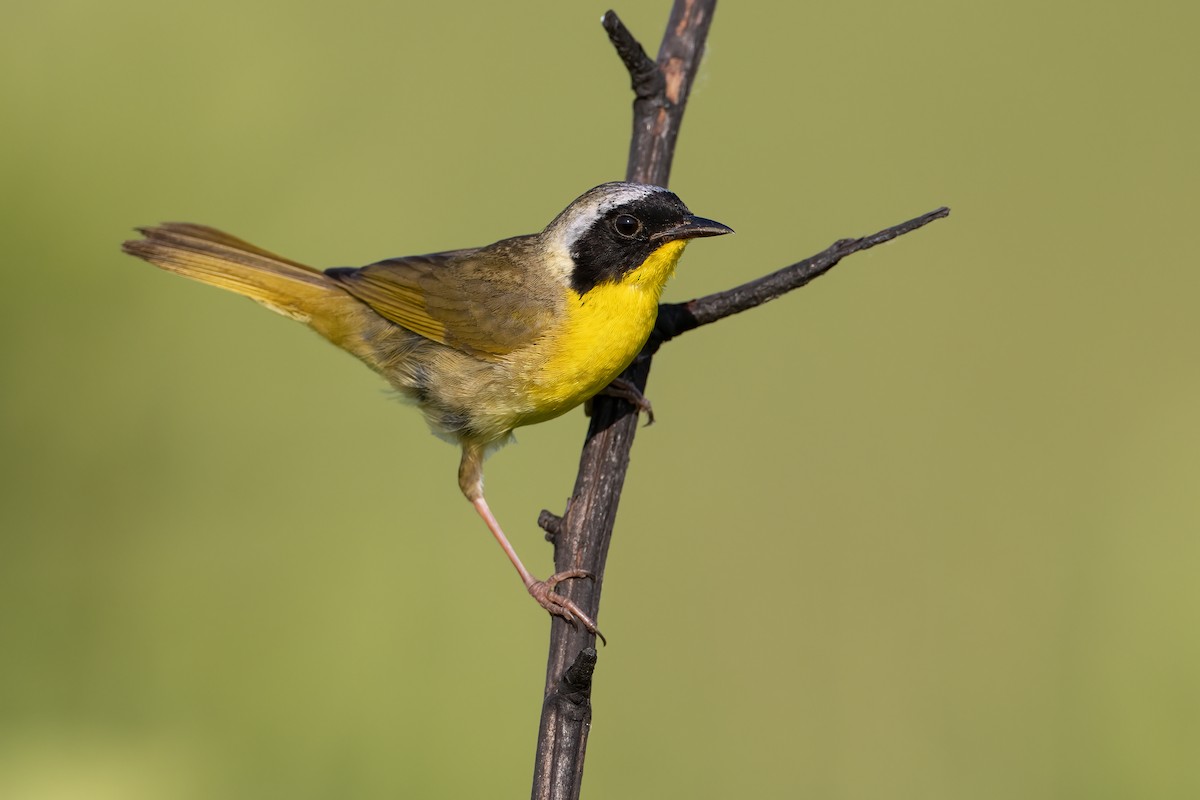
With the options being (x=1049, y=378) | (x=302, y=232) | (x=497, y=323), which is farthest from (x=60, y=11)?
(x=1049, y=378)

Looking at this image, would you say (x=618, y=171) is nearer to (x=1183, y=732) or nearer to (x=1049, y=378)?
(x=1049, y=378)

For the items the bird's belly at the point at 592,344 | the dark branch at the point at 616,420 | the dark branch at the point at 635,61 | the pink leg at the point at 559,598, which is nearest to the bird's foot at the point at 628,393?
the dark branch at the point at 616,420

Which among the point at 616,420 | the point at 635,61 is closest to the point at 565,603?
the point at 616,420

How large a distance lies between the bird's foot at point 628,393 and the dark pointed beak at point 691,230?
49cm

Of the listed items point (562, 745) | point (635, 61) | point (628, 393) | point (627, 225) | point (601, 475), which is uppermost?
point (635, 61)

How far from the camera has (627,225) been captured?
11.9 ft

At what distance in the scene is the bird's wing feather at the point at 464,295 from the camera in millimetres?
3896

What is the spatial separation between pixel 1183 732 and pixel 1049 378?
8.71 feet

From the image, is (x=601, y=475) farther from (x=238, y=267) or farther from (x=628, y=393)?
(x=238, y=267)

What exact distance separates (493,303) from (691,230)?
A: 762 millimetres

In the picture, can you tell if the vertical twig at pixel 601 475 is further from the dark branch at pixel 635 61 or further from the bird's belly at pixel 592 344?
the bird's belly at pixel 592 344

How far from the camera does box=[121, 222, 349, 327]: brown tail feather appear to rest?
13.2 feet

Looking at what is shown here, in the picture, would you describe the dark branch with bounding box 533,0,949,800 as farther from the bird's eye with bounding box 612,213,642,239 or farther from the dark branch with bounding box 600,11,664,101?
the bird's eye with bounding box 612,213,642,239

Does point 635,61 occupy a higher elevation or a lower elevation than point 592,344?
higher
